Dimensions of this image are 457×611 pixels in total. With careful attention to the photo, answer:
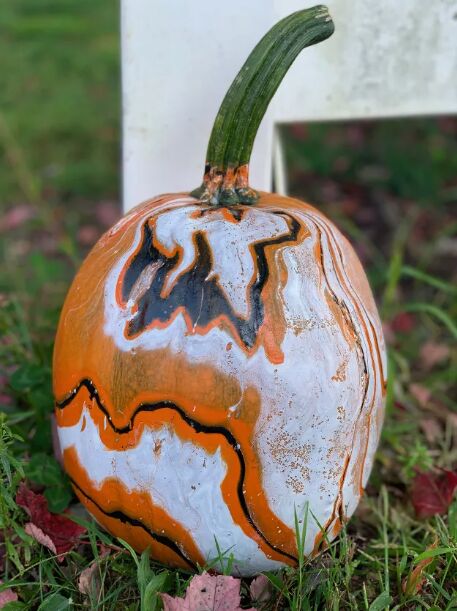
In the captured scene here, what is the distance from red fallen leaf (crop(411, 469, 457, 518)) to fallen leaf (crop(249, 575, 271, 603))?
43 cm

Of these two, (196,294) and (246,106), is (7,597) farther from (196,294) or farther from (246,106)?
(246,106)

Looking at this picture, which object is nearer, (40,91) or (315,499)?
(315,499)

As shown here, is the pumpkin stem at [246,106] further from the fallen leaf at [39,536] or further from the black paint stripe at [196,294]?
the fallen leaf at [39,536]

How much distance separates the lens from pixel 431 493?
5.46 feet

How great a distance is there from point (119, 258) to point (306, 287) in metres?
0.35

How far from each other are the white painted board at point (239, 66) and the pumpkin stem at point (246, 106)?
0.31 m

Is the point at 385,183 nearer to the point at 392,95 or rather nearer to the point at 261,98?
the point at 392,95

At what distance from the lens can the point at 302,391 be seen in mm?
1295

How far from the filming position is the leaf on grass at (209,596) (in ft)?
4.18

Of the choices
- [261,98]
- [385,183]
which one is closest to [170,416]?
[261,98]

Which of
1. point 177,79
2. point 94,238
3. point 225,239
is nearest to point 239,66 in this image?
point 177,79

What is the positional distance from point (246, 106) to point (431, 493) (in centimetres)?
91

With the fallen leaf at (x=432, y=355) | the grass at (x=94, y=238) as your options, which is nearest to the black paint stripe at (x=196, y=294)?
the grass at (x=94, y=238)

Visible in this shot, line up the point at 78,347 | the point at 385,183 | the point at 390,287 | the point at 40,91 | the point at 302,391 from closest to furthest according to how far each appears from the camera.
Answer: the point at 302,391
the point at 78,347
the point at 390,287
the point at 385,183
the point at 40,91
